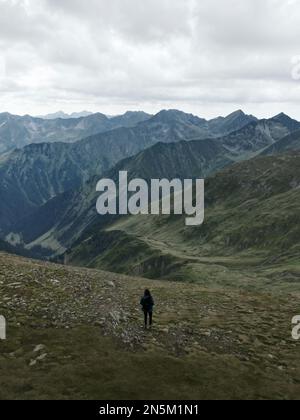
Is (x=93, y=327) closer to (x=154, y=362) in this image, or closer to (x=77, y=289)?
(x=154, y=362)

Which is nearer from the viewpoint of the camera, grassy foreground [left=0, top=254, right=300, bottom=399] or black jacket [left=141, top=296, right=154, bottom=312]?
grassy foreground [left=0, top=254, right=300, bottom=399]

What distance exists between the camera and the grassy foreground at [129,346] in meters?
26.7

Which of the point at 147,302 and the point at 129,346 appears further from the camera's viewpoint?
the point at 147,302

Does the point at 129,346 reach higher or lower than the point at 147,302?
lower

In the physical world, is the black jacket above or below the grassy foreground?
above

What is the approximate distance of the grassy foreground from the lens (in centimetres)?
2673

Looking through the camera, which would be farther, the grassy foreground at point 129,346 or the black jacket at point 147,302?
the black jacket at point 147,302

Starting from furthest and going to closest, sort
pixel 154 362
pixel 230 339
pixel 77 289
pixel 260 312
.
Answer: pixel 260 312
pixel 77 289
pixel 230 339
pixel 154 362

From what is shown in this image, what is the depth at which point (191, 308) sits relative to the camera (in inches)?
1708

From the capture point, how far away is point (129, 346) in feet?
105

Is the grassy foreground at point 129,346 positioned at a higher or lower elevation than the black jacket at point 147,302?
lower

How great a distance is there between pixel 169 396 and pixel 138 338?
302 inches

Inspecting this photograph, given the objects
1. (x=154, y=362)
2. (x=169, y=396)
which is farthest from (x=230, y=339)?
(x=169, y=396)

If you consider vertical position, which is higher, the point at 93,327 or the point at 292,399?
the point at 93,327
